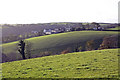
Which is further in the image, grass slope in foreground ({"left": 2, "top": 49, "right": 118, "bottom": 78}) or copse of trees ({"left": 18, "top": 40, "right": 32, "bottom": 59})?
copse of trees ({"left": 18, "top": 40, "right": 32, "bottom": 59})

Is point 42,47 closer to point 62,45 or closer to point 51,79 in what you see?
point 62,45

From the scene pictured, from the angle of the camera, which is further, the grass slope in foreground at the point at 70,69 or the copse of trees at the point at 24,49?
the copse of trees at the point at 24,49

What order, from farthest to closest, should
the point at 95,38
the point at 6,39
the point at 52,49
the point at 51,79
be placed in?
the point at 6,39, the point at 95,38, the point at 52,49, the point at 51,79

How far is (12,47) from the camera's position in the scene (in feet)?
244

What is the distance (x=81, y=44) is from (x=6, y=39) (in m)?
47.8

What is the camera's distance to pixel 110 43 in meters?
59.8

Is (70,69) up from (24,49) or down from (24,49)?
up

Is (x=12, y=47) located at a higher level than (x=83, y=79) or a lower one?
lower

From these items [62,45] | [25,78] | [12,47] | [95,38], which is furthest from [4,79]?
[95,38]

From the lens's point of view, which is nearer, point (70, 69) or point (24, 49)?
point (70, 69)

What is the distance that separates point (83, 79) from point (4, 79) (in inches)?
347

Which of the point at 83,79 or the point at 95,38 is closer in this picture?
the point at 83,79

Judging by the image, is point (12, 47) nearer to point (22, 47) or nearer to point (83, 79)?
point (22, 47)

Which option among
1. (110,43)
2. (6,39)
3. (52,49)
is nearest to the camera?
(110,43)
